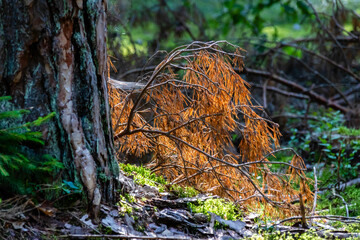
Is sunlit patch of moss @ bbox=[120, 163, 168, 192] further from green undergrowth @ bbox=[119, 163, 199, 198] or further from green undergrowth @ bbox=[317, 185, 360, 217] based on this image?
green undergrowth @ bbox=[317, 185, 360, 217]

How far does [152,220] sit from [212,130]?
0.91 m

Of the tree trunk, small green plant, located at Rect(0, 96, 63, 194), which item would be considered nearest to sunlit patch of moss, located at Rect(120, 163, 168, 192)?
the tree trunk

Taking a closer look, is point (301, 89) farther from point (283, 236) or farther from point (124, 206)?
point (124, 206)

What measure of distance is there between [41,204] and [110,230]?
16.3 inches

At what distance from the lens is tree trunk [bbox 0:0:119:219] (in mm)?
2104

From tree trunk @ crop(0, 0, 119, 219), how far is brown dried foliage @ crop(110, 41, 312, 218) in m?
0.61

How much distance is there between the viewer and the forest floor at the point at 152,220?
6.72 feet

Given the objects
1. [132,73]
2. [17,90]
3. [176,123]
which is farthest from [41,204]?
[132,73]

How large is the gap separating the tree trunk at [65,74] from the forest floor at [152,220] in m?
0.16

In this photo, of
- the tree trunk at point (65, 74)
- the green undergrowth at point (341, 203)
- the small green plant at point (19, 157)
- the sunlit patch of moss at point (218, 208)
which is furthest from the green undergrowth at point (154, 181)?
the green undergrowth at point (341, 203)

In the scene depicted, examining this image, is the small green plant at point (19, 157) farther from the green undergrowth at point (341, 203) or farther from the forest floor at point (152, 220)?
the green undergrowth at point (341, 203)

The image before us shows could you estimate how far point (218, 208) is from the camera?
9.60 feet

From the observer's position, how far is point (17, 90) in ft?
7.06

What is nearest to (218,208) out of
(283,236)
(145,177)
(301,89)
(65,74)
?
(283,236)
